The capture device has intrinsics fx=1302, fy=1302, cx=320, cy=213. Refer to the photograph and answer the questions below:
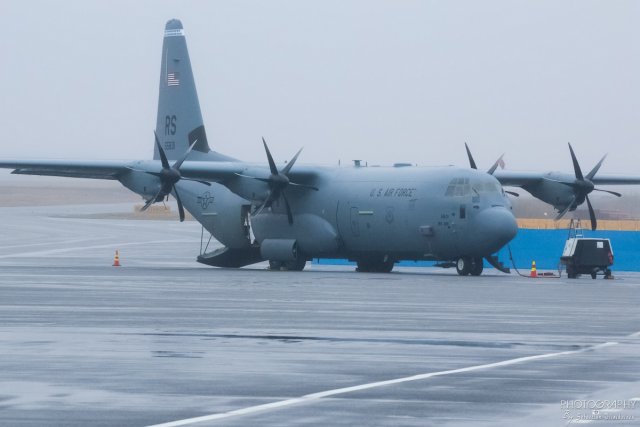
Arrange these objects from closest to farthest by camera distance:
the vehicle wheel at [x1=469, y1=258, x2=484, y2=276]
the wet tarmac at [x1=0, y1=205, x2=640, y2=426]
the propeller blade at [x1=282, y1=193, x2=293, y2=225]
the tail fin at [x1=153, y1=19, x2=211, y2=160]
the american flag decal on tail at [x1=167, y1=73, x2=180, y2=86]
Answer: the wet tarmac at [x1=0, y1=205, x2=640, y2=426] → the vehicle wheel at [x1=469, y1=258, x2=484, y2=276] → the propeller blade at [x1=282, y1=193, x2=293, y2=225] → the tail fin at [x1=153, y1=19, x2=211, y2=160] → the american flag decal on tail at [x1=167, y1=73, x2=180, y2=86]

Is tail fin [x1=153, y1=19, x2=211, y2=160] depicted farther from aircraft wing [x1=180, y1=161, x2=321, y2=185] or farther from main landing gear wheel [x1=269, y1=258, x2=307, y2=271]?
main landing gear wheel [x1=269, y1=258, x2=307, y2=271]

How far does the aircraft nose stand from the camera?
1548 inches

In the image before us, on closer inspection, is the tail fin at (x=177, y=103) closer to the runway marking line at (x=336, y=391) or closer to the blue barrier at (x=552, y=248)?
the blue barrier at (x=552, y=248)

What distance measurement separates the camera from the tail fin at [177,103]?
49.6 m

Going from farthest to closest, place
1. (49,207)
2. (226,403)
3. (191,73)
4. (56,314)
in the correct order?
(49,207), (191,73), (56,314), (226,403)

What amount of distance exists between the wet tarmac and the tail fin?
1629 cm

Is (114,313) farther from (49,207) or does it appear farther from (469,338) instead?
(49,207)

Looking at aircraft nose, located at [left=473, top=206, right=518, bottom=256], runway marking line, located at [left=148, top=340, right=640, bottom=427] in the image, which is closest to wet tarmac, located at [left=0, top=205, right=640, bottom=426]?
runway marking line, located at [left=148, top=340, right=640, bottom=427]

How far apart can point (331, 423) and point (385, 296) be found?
18.4 meters

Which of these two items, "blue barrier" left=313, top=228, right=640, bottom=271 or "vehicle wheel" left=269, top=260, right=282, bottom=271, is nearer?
"blue barrier" left=313, top=228, right=640, bottom=271

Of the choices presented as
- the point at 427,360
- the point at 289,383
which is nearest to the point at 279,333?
the point at 427,360

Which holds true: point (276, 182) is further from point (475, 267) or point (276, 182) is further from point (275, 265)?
point (475, 267)

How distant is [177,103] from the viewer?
49.8 metres

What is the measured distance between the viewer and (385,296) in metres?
29.0
